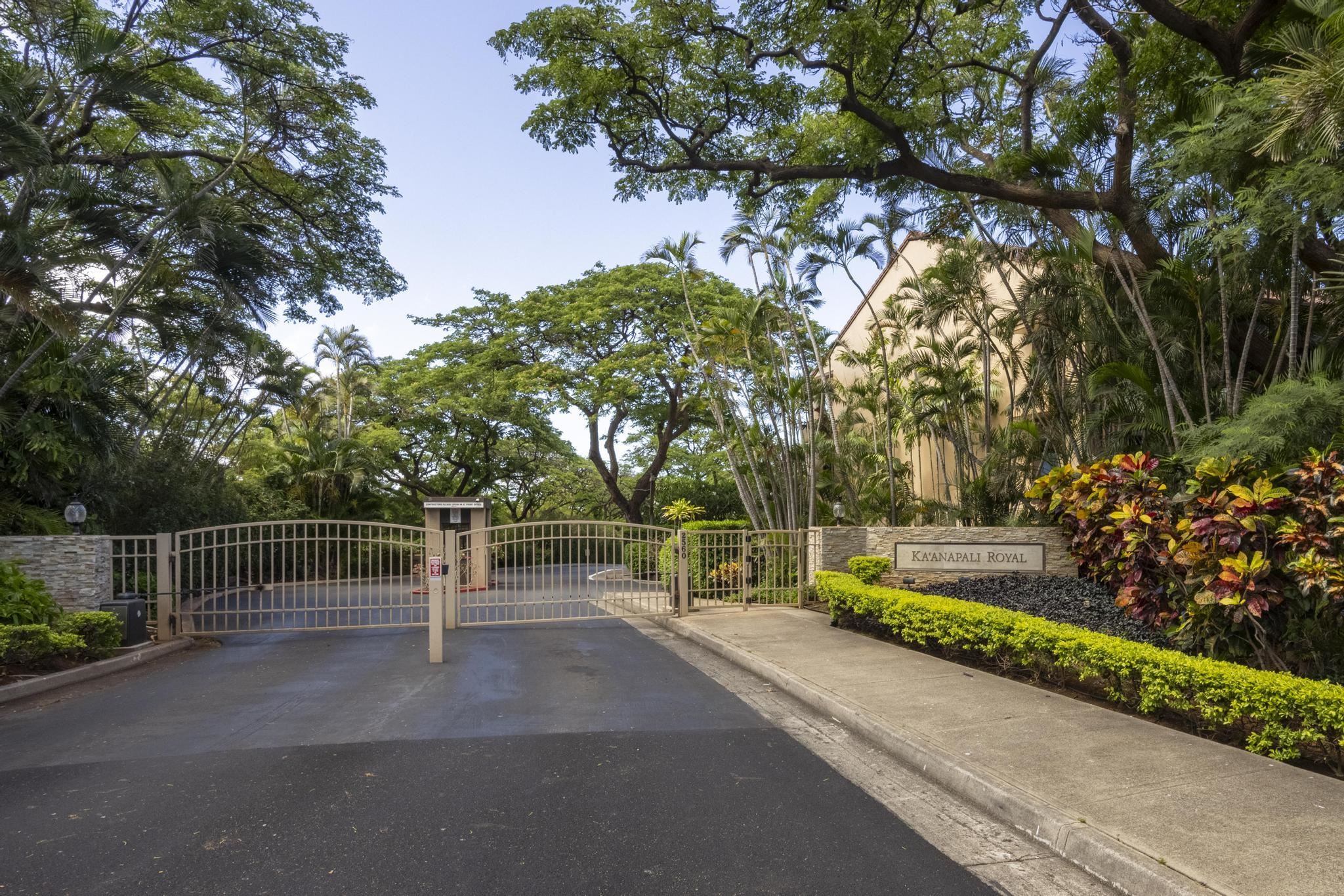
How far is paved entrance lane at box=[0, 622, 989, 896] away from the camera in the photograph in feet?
13.6

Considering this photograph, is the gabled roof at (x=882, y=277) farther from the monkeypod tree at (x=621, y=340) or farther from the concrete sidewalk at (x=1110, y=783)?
the concrete sidewalk at (x=1110, y=783)

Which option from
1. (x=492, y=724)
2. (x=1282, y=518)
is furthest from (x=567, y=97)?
(x=1282, y=518)

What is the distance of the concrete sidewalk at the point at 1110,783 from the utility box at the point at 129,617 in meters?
8.95

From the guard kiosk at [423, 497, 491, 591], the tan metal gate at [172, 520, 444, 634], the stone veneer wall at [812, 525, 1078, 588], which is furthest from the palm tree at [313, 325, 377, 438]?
the stone veneer wall at [812, 525, 1078, 588]

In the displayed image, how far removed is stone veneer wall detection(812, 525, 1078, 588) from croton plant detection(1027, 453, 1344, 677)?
12.2 ft

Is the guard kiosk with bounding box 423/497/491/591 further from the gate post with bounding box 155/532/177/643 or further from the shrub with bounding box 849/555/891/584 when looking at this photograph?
the shrub with bounding box 849/555/891/584

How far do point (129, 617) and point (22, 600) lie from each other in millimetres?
1582

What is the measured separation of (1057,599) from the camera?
1139 centimetres

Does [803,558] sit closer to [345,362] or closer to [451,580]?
[451,580]

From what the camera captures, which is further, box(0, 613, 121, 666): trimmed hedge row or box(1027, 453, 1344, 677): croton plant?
box(0, 613, 121, 666): trimmed hedge row

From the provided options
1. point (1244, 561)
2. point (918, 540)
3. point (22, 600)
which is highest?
point (1244, 561)

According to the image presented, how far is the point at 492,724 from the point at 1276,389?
838 cm

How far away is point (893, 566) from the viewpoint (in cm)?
1355

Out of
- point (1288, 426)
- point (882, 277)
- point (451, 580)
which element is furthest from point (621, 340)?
point (1288, 426)
